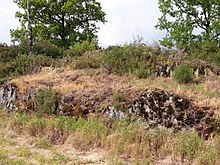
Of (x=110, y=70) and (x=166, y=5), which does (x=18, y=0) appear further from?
(x=110, y=70)

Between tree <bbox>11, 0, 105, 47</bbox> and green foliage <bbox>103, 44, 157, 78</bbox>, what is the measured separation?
15.9 m

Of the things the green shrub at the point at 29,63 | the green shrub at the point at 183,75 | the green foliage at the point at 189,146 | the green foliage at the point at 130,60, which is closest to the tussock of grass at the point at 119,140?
the green foliage at the point at 189,146

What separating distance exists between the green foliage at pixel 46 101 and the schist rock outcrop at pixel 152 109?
0.21 meters

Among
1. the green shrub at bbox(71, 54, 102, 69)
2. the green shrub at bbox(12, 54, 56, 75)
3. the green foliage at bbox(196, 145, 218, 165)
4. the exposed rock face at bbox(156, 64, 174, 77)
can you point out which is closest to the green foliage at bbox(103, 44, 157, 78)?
the exposed rock face at bbox(156, 64, 174, 77)

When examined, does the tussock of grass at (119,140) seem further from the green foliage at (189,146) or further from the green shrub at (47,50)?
the green shrub at (47,50)

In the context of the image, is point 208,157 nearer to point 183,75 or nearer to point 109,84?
point 183,75

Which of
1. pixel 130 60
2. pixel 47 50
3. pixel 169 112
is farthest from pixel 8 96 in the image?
pixel 47 50

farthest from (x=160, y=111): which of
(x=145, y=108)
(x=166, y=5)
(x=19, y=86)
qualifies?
(x=166, y=5)

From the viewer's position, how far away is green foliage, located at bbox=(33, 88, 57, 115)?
1321 centimetres

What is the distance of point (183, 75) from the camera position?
13.5 metres

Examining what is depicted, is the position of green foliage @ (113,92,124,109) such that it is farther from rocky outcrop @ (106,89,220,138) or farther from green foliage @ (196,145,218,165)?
green foliage @ (196,145,218,165)

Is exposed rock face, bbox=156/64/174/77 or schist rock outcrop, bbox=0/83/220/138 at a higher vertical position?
exposed rock face, bbox=156/64/174/77

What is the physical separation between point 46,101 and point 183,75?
14.6ft

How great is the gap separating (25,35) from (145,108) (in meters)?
23.0
